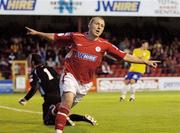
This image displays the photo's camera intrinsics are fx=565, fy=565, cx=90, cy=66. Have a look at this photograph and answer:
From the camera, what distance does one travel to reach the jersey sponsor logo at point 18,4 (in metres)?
29.4

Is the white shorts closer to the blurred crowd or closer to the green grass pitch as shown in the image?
the green grass pitch

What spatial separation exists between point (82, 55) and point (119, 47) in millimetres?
23812

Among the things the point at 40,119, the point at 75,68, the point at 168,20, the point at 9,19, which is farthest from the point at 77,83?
the point at 168,20

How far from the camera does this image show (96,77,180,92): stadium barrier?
2927 centimetres

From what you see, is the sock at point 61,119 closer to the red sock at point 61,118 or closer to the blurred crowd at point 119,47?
the red sock at point 61,118

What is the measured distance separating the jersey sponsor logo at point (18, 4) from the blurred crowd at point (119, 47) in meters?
2.23

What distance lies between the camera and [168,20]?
38219 mm

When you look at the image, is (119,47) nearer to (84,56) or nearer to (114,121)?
(114,121)

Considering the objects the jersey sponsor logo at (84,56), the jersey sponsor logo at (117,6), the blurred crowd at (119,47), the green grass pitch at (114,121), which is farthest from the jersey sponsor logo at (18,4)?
the jersey sponsor logo at (84,56)

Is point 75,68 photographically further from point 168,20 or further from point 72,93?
point 168,20

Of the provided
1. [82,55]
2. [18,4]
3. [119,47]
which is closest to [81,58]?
[82,55]

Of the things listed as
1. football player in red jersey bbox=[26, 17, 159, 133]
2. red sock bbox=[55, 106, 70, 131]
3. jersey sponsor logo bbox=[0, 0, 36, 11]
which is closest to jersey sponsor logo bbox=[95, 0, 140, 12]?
jersey sponsor logo bbox=[0, 0, 36, 11]

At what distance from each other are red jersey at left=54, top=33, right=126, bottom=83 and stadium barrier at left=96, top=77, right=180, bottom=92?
62.6 ft

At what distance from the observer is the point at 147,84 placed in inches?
1177
